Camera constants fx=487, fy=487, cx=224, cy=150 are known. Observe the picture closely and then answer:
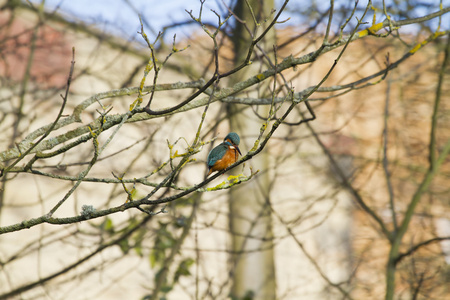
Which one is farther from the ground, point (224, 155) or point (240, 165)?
point (240, 165)

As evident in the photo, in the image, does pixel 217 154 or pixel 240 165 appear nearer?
pixel 217 154

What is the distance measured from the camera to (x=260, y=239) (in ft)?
18.5

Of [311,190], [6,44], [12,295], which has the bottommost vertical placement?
[12,295]

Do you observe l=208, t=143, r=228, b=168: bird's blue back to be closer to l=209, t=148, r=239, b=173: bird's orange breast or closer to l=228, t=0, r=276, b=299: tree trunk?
l=209, t=148, r=239, b=173: bird's orange breast

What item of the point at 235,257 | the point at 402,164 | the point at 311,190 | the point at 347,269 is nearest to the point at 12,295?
the point at 235,257

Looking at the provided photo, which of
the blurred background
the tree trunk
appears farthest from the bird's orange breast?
the tree trunk

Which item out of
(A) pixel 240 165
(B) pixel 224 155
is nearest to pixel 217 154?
(B) pixel 224 155

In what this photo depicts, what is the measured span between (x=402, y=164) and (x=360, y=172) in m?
0.84

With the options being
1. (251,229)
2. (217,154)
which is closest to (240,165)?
(251,229)

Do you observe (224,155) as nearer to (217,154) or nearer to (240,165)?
(217,154)

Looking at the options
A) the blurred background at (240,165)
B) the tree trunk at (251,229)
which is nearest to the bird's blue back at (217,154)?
the blurred background at (240,165)

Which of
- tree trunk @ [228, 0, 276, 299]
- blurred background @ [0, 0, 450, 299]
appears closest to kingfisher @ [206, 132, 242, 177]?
blurred background @ [0, 0, 450, 299]

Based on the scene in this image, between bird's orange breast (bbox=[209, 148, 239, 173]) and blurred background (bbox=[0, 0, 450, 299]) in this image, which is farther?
blurred background (bbox=[0, 0, 450, 299])

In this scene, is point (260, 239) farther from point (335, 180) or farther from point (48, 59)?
point (48, 59)
